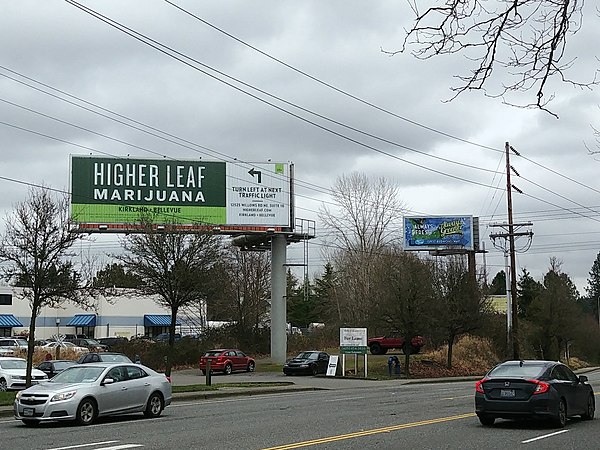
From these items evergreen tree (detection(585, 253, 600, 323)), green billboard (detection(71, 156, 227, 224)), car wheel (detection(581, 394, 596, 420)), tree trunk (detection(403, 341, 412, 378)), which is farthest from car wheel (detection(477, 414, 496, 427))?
evergreen tree (detection(585, 253, 600, 323))

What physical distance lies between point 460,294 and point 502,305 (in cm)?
4382

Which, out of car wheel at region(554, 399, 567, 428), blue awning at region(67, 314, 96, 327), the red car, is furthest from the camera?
blue awning at region(67, 314, 96, 327)

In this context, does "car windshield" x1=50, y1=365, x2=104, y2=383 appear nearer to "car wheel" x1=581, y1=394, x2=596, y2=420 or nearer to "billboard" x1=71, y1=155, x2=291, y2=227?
"car wheel" x1=581, y1=394, x2=596, y2=420

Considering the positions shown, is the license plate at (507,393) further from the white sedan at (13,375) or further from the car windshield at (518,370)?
the white sedan at (13,375)

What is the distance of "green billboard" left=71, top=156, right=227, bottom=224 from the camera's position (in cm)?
5390

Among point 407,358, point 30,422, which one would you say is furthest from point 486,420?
point 407,358

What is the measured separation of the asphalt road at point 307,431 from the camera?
15.0 metres

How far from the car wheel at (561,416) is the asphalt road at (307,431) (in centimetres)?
23

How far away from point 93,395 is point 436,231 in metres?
57.7

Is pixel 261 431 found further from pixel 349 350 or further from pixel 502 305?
pixel 502 305

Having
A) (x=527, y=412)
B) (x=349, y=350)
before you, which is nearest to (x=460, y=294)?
(x=349, y=350)

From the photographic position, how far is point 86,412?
64.1ft

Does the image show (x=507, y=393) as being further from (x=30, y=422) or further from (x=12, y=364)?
(x=12, y=364)

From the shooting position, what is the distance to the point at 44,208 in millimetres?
28312
